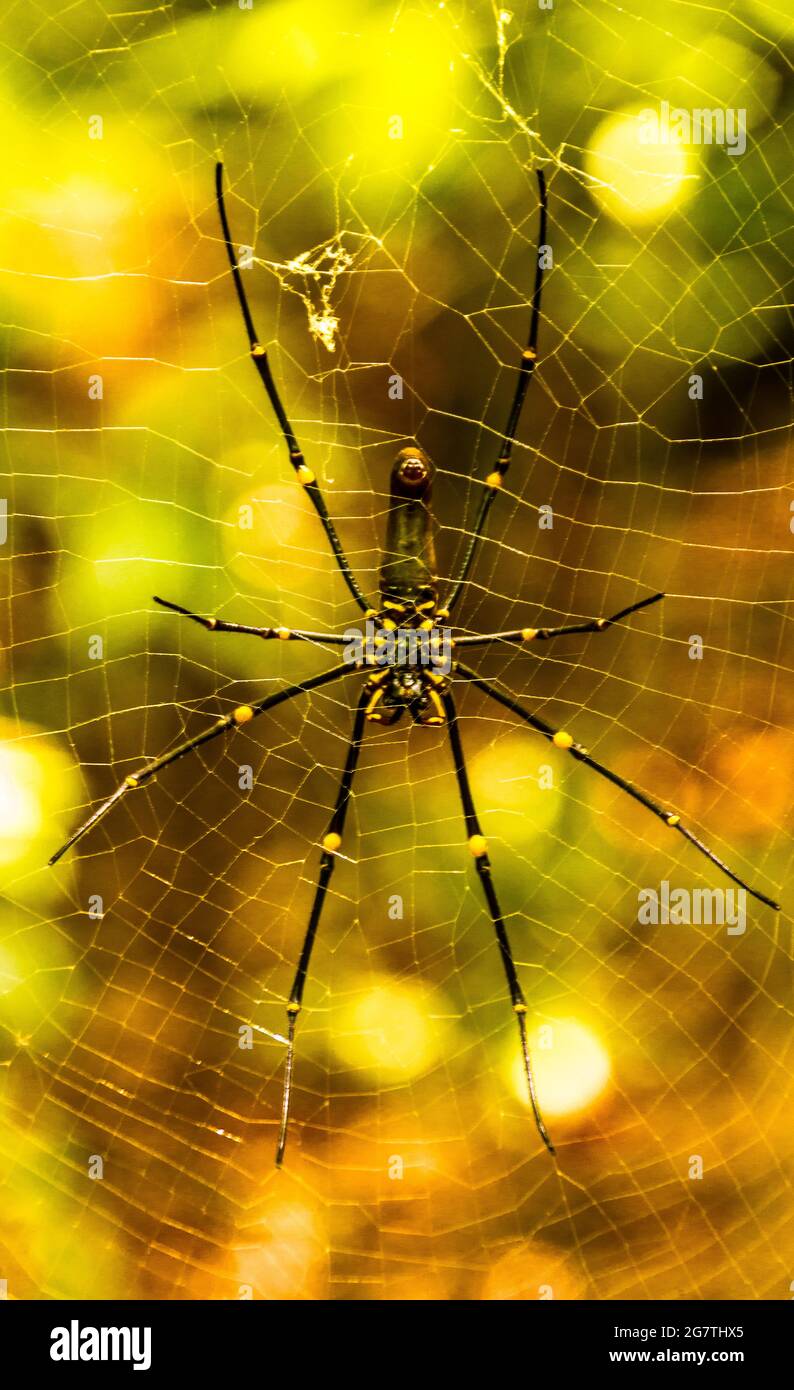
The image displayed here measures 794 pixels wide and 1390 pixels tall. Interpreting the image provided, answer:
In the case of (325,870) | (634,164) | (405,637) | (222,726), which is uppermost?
(634,164)

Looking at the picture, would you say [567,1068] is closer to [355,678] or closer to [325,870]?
[325,870]

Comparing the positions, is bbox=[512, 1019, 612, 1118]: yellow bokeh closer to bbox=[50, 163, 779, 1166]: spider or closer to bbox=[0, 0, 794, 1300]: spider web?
bbox=[0, 0, 794, 1300]: spider web

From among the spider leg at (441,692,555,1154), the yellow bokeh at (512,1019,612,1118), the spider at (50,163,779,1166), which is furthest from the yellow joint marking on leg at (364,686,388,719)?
the yellow bokeh at (512,1019,612,1118)

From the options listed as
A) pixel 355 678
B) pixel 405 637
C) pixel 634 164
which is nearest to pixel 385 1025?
pixel 355 678

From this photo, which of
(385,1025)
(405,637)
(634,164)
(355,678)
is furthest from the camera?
(385,1025)

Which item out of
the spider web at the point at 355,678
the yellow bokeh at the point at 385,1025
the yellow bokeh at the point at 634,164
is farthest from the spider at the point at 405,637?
the yellow bokeh at the point at 385,1025

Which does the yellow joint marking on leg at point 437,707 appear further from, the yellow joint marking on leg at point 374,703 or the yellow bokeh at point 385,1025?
the yellow bokeh at point 385,1025
